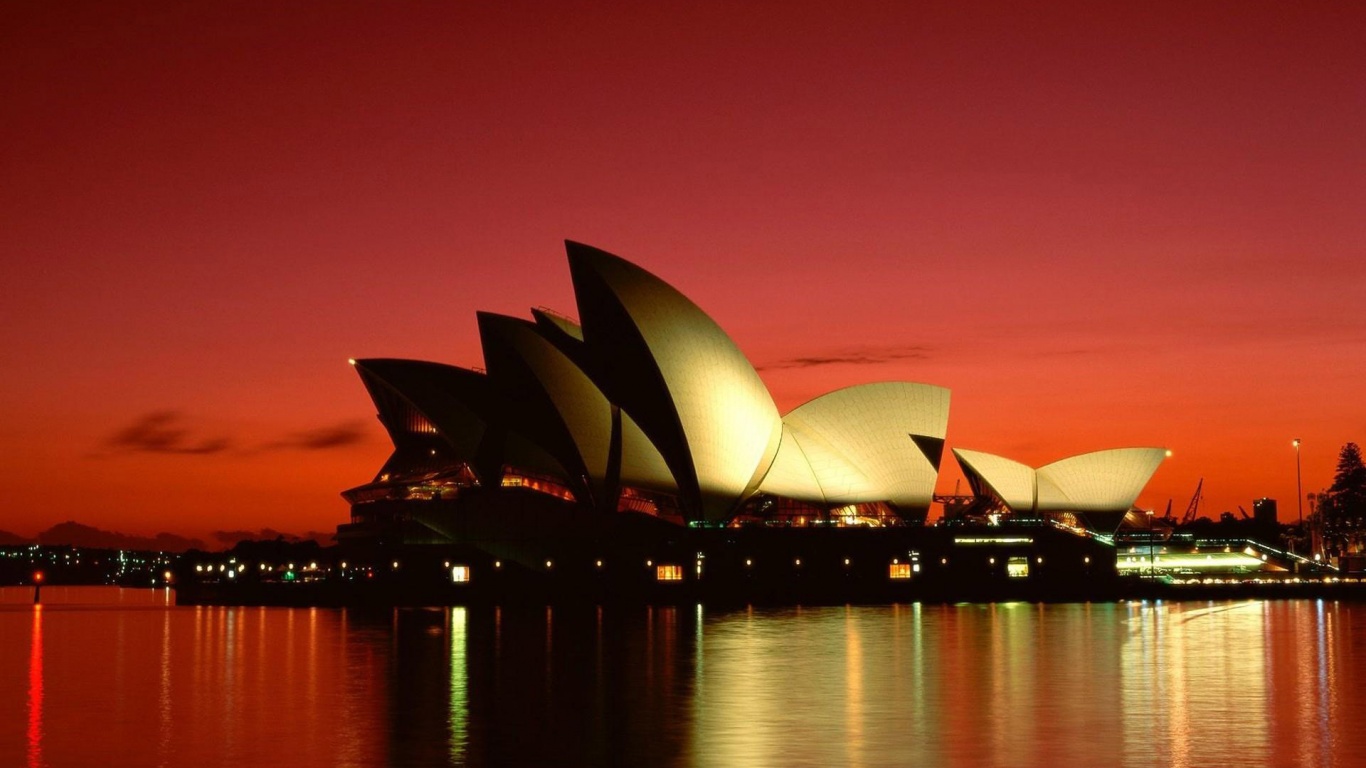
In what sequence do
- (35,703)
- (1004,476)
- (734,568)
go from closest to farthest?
(35,703), (734,568), (1004,476)

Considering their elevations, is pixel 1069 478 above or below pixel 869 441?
below

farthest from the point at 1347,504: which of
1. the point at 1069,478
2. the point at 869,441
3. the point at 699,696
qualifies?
the point at 699,696

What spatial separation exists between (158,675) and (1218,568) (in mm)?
80788

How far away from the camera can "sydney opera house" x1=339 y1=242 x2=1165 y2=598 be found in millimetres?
64688

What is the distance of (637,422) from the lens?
66375 mm

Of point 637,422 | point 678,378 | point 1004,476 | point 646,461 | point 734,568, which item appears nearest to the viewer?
point 678,378

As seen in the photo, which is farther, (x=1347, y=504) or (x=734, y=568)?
(x=1347, y=504)

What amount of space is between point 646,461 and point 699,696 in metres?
44.4

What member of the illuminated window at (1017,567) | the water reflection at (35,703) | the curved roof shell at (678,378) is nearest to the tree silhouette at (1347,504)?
the illuminated window at (1017,567)

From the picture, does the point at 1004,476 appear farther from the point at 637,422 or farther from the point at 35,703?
the point at 35,703

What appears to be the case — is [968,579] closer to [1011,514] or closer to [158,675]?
[1011,514]

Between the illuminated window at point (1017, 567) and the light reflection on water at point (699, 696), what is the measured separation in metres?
31.9

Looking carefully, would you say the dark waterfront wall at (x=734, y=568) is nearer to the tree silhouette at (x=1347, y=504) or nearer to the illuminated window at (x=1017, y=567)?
the illuminated window at (x=1017, y=567)

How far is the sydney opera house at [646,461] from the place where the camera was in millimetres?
64688
